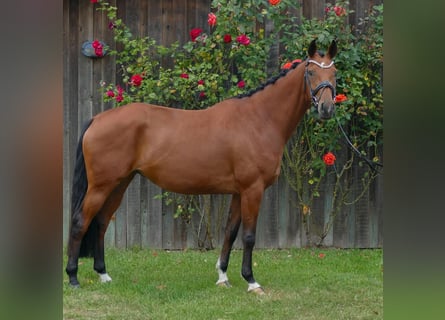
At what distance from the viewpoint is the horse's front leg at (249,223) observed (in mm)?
4480

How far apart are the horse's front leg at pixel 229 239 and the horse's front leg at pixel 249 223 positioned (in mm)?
221

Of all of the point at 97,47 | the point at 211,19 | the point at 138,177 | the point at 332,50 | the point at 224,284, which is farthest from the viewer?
the point at 138,177

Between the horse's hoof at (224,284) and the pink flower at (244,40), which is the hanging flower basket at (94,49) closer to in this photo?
the pink flower at (244,40)

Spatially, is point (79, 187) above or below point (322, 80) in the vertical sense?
below

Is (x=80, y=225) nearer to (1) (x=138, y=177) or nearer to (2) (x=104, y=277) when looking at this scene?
(2) (x=104, y=277)

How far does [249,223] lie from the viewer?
14.9ft

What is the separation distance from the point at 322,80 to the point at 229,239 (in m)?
1.59

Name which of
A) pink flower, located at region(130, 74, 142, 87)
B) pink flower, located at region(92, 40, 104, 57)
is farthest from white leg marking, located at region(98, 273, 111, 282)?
pink flower, located at region(92, 40, 104, 57)

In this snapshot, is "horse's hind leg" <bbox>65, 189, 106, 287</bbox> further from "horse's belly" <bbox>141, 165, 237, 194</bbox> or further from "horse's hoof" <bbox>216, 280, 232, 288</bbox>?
"horse's hoof" <bbox>216, 280, 232, 288</bbox>

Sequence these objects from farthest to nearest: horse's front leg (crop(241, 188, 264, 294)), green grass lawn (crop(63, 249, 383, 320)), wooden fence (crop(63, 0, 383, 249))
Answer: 1. wooden fence (crop(63, 0, 383, 249))
2. horse's front leg (crop(241, 188, 264, 294))
3. green grass lawn (crop(63, 249, 383, 320))

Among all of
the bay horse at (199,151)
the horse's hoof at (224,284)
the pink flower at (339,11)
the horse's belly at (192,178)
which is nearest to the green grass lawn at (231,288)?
the horse's hoof at (224,284)

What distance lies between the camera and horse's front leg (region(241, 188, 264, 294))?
4480mm

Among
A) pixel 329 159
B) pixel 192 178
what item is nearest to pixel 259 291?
pixel 192 178

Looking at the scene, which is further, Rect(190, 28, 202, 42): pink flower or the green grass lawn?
Rect(190, 28, 202, 42): pink flower
